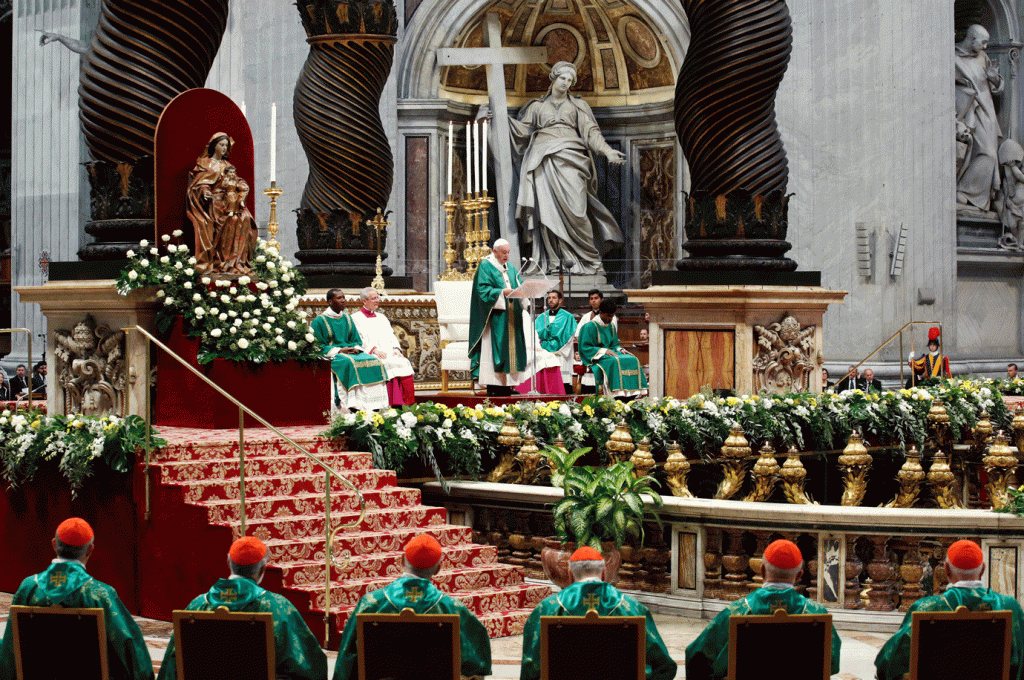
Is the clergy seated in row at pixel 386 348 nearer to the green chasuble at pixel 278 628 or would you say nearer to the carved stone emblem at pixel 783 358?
the carved stone emblem at pixel 783 358

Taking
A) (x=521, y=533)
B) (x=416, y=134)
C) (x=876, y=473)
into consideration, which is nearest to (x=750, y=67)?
(x=876, y=473)

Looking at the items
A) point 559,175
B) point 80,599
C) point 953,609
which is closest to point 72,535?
point 80,599

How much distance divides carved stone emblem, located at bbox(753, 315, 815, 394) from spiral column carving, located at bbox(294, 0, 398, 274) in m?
4.74

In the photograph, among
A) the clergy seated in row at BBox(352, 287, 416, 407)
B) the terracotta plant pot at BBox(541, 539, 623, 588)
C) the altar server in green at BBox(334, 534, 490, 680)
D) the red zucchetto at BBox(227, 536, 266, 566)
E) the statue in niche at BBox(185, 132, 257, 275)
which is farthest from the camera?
the clergy seated in row at BBox(352, 287, 416, 407)

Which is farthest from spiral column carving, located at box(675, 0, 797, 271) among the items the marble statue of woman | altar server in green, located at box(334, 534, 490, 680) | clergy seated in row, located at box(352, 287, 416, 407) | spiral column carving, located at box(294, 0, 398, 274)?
the marble statue of woman

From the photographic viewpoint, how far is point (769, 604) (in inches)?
225

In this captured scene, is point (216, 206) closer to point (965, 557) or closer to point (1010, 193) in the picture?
point (965, 557)

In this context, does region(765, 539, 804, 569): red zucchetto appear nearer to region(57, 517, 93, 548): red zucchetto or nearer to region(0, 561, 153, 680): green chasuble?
region(0, 561, 153, 680): green chasuble

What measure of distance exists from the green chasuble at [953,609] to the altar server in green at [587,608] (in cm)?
89

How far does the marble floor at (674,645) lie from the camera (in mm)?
7332

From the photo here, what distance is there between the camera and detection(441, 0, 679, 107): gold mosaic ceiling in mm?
22625

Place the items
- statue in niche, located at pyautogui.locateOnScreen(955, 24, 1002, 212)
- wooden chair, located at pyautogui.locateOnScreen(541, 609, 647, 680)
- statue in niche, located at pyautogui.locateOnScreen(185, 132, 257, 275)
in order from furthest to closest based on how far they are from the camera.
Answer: statue in niche, located at pyautogui.locateOnScreen(955, 24, 1002, 212)
statue in niche, located at pyautogui.locateOnScreen(185, 132, 257, 275)
wooden chair, located at pyautogui.locateOnScreen(541, 609, 647, 680)

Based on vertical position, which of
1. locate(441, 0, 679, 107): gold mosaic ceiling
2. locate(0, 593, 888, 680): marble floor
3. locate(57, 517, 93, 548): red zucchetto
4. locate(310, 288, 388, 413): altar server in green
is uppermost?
locate(441, 0, 679, 107): gold mosaic ceiling

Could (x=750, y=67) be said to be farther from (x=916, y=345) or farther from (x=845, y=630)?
(x=916, y=345)
